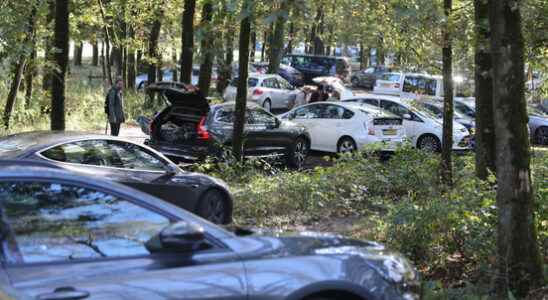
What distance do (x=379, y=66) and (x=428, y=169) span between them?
3594 cm

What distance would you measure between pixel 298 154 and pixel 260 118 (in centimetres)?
138

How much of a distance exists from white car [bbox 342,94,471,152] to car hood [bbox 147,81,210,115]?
6.49 m

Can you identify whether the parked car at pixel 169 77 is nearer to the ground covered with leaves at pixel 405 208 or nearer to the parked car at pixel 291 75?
the parked car at pixel 291 75

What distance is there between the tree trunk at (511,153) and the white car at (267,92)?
23043mm

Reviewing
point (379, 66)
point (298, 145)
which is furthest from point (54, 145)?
point (379, 66)

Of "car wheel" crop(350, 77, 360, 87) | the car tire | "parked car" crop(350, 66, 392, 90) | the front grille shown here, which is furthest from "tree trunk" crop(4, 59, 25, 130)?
"car wheel" crop(350, 77, 360, 87)

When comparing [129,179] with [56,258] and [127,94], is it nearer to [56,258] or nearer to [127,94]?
[56,258]

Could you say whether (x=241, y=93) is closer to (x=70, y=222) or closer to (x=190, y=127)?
(x=190, y=127)

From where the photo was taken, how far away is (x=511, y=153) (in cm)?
634

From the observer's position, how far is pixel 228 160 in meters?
13.9

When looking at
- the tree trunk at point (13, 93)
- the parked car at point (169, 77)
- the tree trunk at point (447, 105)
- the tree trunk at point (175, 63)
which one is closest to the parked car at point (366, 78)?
the parked car at point (169, 77)

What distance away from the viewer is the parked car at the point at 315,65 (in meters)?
41.7

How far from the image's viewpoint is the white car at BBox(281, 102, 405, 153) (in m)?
18.6

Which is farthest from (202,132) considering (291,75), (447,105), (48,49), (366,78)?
(366,78)
